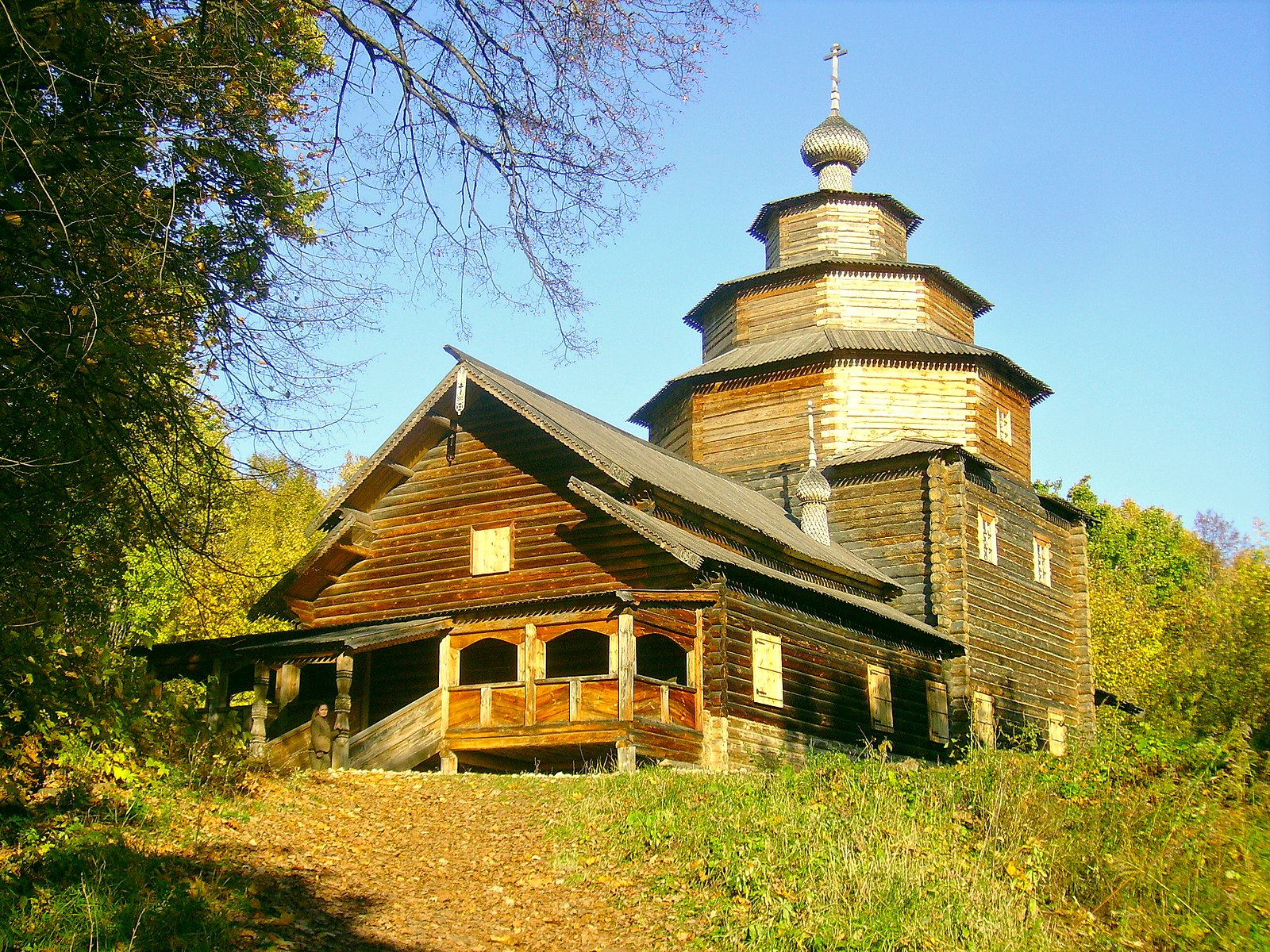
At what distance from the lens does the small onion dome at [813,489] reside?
99.2 feet

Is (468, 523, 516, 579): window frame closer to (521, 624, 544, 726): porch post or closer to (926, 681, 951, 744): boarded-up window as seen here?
(521, 624, 544, 726): porch post

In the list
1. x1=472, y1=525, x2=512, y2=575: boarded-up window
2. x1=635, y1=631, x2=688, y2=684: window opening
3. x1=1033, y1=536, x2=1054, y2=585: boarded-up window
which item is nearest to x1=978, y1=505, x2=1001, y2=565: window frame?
x1=1033, y1=536, x2=1054, y2=585: boarded-up window

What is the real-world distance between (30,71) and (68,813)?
619 centimetres

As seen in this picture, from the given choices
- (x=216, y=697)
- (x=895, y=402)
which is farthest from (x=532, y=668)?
(x=895, y=402)

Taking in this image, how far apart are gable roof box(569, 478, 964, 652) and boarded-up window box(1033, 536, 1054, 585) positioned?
341 inches

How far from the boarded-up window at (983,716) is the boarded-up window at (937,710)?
0.67 m

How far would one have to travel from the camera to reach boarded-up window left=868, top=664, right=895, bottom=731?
25.6 meters

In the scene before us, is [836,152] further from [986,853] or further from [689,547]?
[986,853]

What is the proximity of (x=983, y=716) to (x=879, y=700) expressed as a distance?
4158 mm

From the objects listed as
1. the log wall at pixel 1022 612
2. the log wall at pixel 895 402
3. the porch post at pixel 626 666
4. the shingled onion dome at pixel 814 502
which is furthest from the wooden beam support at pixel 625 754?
the log wall at pixel 895 402

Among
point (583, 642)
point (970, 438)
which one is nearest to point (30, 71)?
point (583, 642)

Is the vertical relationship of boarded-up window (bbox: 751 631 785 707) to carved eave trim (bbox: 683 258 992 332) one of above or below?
below

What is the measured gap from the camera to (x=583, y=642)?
2348 centimetres

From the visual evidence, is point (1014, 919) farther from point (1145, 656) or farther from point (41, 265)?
point (1145, 656)
